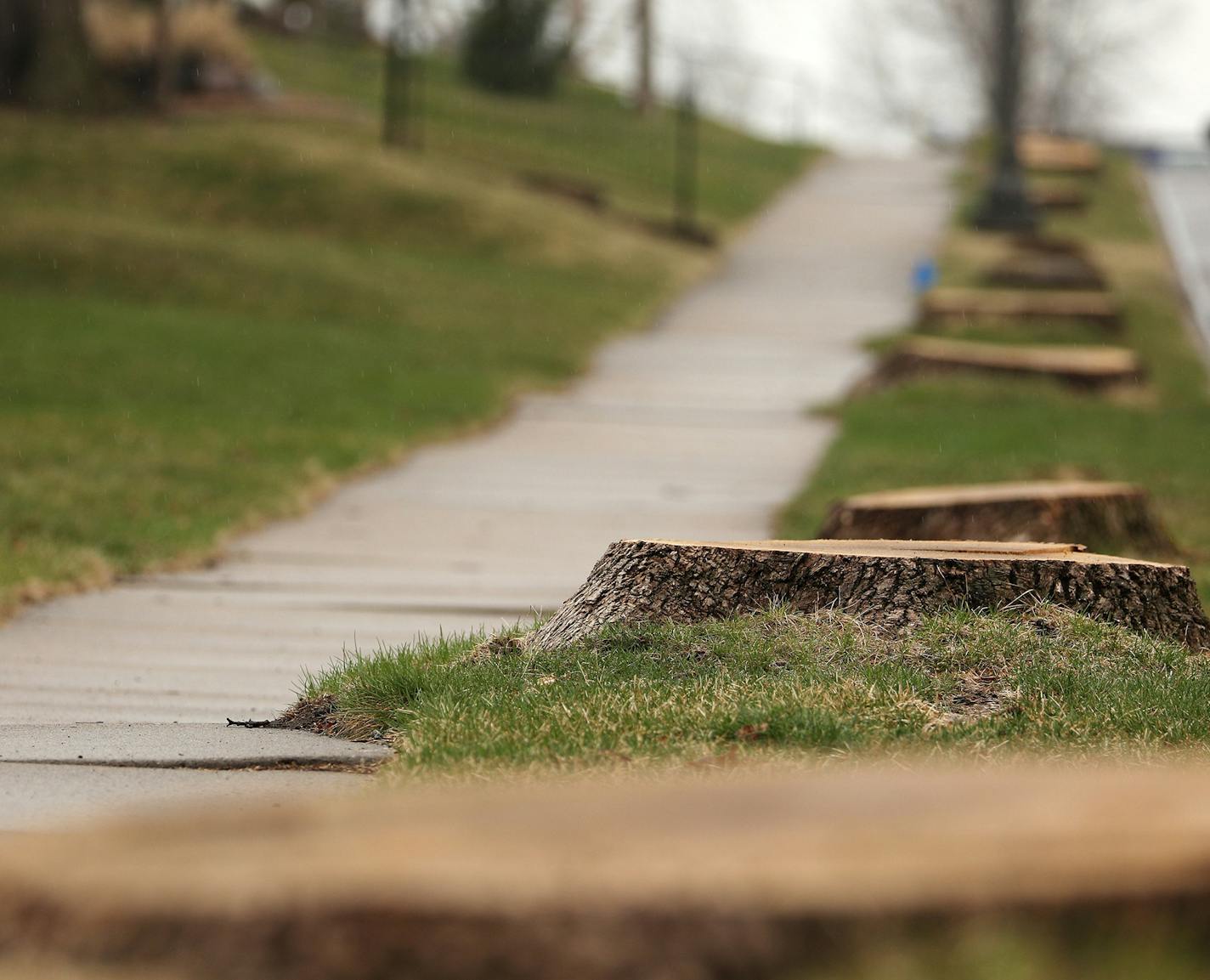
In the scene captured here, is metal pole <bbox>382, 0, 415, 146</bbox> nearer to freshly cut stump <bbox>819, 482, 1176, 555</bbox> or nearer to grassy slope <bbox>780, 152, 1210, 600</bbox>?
grassy slope <bbox>780, 152, 1210, 600</bbox>

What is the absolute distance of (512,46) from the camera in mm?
35844

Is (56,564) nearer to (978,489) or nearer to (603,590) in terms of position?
(603,590)

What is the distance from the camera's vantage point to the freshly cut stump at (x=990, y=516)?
7586 millimetres

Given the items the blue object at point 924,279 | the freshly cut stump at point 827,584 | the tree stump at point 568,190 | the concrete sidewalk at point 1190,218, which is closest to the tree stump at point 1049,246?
the concrete sidewalk at point 1190,218

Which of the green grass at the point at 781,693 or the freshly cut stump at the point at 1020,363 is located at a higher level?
the freshly cut stump at the point at 1020,363

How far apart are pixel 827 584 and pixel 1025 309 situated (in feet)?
49.2

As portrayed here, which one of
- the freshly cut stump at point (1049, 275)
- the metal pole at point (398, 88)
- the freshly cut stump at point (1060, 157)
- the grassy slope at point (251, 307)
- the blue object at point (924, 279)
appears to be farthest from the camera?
the freshly cut stump at point (1060, 157)

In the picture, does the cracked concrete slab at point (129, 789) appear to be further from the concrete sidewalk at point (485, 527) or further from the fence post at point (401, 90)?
the fence post at point (401, 90)

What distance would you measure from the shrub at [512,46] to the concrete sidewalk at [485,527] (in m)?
14.8

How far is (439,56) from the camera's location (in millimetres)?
41281

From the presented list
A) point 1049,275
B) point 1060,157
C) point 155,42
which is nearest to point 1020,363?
point 1049,275

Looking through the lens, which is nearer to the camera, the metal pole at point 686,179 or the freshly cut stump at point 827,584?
the freshly cut stump at point 827,584

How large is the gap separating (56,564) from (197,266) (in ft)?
40.4

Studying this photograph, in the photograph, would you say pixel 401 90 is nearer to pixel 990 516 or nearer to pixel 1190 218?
pixel 1190 218
